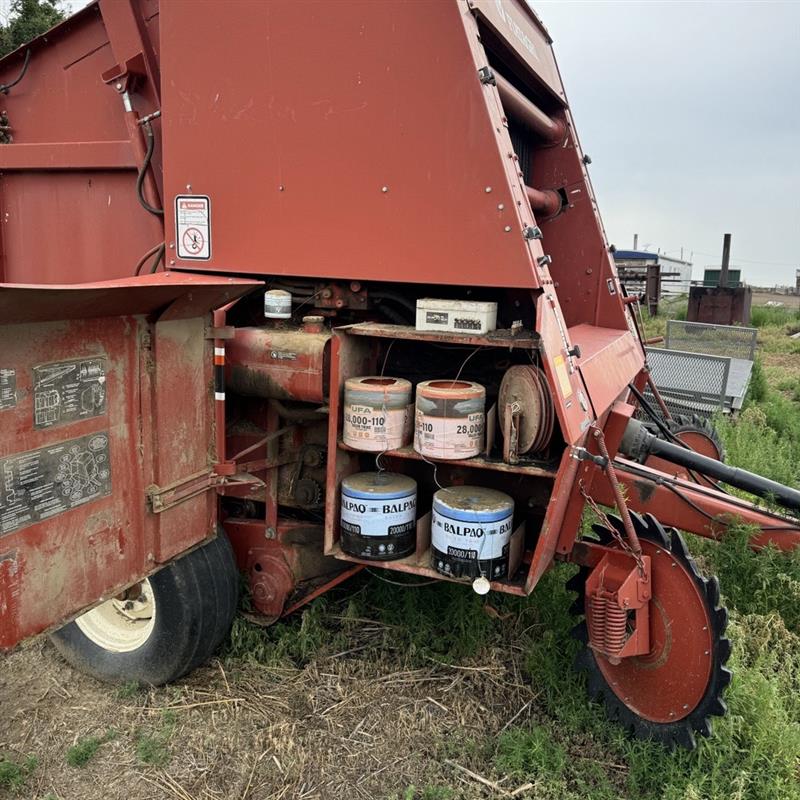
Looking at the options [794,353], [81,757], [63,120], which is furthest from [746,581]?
[794,353]

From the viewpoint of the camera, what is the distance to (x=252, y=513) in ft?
11.0

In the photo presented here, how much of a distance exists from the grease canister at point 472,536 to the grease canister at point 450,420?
180 mm

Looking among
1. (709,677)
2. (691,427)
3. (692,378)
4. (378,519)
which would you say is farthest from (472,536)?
(692,378)

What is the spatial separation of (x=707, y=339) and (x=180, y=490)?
25.2 ft

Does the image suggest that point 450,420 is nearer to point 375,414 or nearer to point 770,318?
point 375,414

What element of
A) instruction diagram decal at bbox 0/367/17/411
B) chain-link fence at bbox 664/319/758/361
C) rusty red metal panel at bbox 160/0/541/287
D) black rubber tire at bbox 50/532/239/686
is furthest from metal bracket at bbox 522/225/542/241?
chain-link fence at bbox 664/319/758/361

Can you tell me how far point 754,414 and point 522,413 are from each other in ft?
16.5

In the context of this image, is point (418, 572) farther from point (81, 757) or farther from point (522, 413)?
point (81, 757)

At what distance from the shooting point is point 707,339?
29.0 feet

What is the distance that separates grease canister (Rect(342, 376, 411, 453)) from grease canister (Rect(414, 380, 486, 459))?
0.33 feet

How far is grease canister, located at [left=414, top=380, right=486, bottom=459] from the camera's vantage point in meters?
2.42

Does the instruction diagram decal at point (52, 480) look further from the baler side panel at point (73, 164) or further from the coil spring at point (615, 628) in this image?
the coil spring at point (615, 628)

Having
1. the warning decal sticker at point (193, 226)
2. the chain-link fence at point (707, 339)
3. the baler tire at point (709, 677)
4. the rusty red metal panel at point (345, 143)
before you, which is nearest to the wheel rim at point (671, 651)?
the baler tire at point (709, 677)

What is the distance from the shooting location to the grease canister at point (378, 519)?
2.58 m
